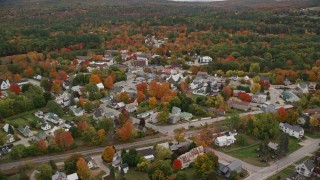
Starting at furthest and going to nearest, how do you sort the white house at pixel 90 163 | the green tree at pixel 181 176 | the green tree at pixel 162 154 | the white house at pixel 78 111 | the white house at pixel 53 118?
1. the white house at pixel 78 111
2. the white house at pixel 53 118
3. the green tree at pixel 162 154
4. the white house at pixel 90 163
5. the green tree at pixel 181 176

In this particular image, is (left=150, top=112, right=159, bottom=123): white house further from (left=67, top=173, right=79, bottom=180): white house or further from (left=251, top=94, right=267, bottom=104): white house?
(left=251, top=94, right=267, bottom=104): white house

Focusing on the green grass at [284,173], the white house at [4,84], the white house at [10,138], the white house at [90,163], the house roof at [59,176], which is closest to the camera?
the house roof at [59,176]

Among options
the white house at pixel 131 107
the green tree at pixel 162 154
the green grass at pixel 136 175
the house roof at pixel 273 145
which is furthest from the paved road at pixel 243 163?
the white house at pixel 131 107

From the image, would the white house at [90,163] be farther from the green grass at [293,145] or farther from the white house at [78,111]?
the green grass at [293,145]

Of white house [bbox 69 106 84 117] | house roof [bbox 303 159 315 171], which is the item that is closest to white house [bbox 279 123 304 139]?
house roof [bbox 303 159 315 171]

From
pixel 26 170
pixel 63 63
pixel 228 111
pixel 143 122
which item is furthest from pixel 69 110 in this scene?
pixel 63 63

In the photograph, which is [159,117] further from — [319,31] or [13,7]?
[13,7]

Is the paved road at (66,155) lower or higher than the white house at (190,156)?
lower

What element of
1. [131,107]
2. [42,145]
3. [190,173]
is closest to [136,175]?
[190,173]

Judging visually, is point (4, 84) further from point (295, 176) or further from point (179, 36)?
point (179, 36)
